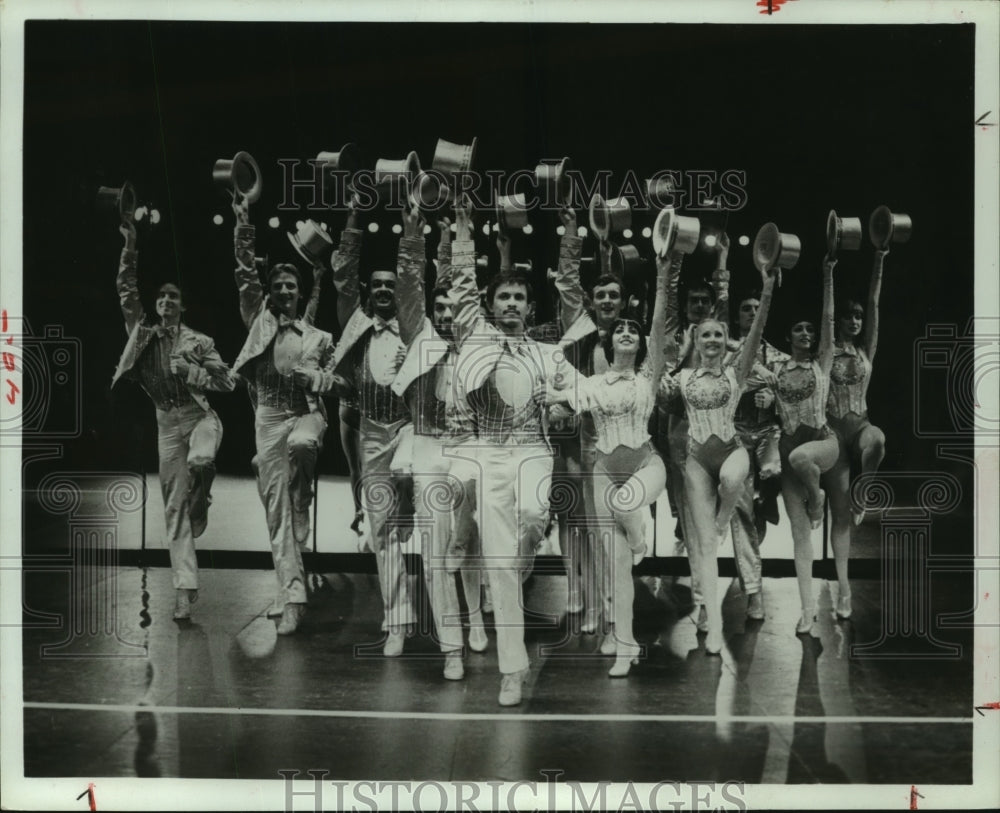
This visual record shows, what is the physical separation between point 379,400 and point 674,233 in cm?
132

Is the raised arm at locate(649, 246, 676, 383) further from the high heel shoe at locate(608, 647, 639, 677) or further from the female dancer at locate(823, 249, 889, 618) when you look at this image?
the high heel shoe at locate(608, 647, 639, 677)

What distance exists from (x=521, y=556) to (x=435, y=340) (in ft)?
2.96

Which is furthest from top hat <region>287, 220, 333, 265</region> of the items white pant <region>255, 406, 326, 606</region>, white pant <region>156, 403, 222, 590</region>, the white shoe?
the white shoe

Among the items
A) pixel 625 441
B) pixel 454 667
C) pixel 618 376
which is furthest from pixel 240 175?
pixel 454 667

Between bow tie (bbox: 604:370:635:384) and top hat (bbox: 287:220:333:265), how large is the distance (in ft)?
3.90

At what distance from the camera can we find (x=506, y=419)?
4.03 meters

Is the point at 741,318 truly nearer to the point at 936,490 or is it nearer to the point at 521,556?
the point at 936,490

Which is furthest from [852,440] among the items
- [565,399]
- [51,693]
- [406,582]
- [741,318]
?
[51,693]

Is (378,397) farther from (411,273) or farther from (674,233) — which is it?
(674,233)

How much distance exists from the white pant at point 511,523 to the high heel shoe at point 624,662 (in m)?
0.35

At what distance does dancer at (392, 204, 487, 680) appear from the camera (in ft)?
13.3

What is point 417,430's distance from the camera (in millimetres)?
4078

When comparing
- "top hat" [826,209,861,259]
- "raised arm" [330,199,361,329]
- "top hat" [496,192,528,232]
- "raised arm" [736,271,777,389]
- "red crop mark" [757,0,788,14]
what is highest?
"red crop mark" [757,0,788,14]

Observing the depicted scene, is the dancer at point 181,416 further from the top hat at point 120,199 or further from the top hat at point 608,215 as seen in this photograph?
the top hat at point 608,215
